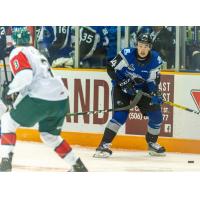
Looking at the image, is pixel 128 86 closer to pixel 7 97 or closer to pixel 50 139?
pixel 50 139

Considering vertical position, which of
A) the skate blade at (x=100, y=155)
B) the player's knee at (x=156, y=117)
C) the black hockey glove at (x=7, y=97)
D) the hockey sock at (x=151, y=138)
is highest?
the black hockey glove at (x=7, y=97)

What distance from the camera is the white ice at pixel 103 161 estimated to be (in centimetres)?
443

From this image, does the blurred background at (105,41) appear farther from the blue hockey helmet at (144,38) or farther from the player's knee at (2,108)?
the player's knee at (2,108)

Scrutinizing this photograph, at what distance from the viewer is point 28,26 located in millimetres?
4469

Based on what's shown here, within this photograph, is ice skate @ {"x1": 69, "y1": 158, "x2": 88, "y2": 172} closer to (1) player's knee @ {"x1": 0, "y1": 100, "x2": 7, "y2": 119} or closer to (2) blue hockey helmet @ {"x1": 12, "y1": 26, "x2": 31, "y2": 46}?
(1) player's knee @ {"x1": 0, "y1": 100, "x2": 7, "y2": 119}

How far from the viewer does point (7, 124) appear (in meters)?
4.35

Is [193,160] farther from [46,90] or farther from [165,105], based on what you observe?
[46,90]

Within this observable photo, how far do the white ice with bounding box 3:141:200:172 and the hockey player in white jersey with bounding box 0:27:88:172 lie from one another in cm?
4

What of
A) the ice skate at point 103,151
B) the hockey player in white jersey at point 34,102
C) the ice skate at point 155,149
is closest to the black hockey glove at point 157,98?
the ice skate at point 155,149

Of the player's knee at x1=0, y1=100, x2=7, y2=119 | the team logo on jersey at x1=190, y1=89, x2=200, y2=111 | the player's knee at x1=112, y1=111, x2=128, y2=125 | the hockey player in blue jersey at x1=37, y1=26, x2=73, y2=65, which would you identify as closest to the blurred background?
the hockey player in blue jersey at x1=37, y1=26, x2=73, y2=65

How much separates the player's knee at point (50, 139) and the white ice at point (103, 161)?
3 centimetres

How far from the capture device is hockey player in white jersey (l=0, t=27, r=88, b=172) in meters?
4.34

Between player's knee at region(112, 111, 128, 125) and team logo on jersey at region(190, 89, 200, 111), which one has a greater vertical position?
team logo on jersey at region(190, 89, 200, 111)
